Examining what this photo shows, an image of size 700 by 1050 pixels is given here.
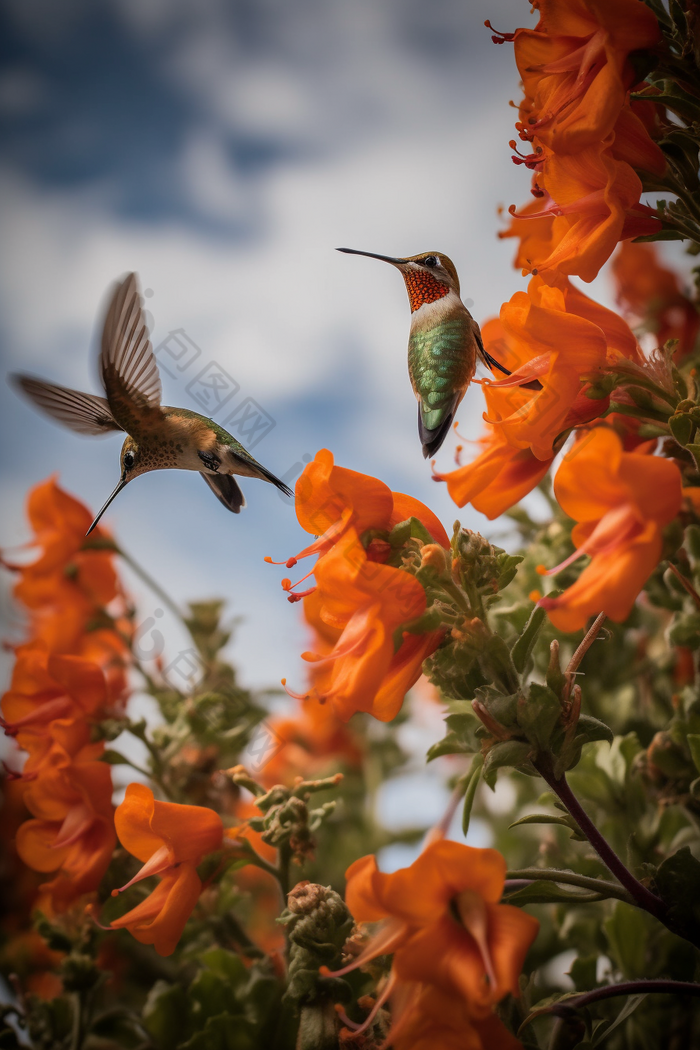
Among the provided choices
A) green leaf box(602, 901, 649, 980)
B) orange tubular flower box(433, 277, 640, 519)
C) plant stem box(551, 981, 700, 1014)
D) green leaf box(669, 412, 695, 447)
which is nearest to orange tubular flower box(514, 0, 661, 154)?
orange tubular flower box(433, 277, 640, 519)

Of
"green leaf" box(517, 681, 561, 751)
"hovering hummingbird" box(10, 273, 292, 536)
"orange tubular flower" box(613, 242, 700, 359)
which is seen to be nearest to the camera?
"green leaf" box(517, 681, 561, 751)

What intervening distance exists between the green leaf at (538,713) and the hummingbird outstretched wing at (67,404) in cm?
57

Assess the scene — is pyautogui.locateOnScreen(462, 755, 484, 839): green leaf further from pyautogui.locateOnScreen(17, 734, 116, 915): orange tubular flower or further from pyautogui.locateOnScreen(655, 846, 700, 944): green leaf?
pyautogui.locateOnScreen(17, 734, 116, 915): orange tubular flower

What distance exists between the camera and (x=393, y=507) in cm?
66

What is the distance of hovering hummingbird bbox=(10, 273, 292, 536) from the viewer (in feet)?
2.74

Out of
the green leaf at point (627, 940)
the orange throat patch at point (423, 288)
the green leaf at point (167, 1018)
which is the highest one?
the orange throat patch at point (423, 288)

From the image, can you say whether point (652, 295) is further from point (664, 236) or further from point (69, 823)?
point (69, 823)

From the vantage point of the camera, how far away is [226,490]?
0.87 meters

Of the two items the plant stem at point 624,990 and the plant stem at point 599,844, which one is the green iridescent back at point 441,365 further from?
the plant stem at point 624,990

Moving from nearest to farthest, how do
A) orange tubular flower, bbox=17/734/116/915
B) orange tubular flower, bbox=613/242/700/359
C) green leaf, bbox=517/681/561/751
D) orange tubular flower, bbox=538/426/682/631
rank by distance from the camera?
orange tubular flower, bbox=538/426/682/631 < green leaf, bbox=517/681/561/751 < orange tubular flower, bbox=17/734/116/915 < orange tubular flower, bbox=613/242/700/359

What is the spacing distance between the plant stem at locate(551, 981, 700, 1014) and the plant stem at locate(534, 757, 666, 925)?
0.05 m

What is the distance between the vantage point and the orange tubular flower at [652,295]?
4.63 ft

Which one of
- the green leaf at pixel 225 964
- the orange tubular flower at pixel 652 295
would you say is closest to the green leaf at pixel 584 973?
the green leaf at pixel 225 964

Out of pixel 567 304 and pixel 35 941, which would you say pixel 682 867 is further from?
pixel 35 941
